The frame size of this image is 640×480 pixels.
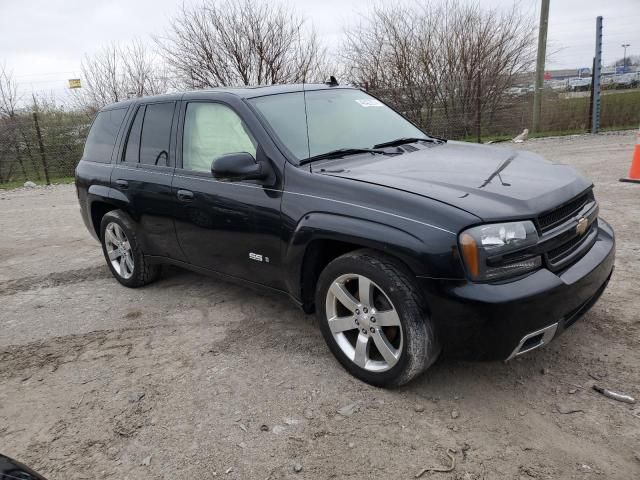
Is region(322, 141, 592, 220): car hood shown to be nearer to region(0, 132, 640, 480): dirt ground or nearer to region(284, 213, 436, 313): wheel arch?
region(284, 213, 436, 313): wheel arch

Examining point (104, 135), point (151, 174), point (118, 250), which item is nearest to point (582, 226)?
point (151, 174)

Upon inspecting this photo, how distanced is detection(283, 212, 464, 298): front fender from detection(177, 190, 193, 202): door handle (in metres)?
1.06

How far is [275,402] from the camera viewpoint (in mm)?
2949

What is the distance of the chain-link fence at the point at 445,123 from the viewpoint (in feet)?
48.3

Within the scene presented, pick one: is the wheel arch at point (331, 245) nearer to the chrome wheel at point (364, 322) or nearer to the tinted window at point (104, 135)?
the chrome wheel at point (364, 322)

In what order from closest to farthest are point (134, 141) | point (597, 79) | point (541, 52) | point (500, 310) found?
point (500, 310), point (134, 141), point (597, 79), point (541, 52)

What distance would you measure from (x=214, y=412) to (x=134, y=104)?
3.13 meters

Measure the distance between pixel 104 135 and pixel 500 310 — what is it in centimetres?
423

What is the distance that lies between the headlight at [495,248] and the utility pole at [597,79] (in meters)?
13.8

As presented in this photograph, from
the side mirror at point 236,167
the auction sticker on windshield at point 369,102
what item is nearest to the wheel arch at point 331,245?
the side mirror at point 236,167

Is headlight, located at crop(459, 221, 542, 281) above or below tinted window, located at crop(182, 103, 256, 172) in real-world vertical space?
below

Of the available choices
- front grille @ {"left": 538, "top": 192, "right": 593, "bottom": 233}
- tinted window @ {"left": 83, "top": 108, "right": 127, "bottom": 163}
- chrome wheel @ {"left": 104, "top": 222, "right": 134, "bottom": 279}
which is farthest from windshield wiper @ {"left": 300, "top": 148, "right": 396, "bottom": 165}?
tinted window @ {"left": 83, "top": 108, "right": 127, "bottom": 163}

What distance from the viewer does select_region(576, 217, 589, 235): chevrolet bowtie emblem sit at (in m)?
2.95

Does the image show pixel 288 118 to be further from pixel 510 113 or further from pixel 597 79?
pixel 510 113
